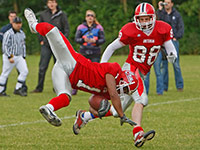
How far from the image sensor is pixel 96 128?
6609mm

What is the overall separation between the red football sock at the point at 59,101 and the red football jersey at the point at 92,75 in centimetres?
19

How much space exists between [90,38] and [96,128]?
4076 mm

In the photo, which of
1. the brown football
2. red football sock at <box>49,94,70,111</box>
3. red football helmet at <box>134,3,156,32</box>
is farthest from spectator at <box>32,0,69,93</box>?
red football sock at <box>49,94,70,111</box>

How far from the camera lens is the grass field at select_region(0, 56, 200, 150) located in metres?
5.49

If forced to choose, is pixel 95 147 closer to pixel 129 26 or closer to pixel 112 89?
pixel 112 89

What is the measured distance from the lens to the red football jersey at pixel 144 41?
6242mm

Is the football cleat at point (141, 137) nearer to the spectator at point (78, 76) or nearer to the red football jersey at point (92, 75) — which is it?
the spectator at point (78, 76)

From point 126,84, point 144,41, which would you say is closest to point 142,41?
point 144,41

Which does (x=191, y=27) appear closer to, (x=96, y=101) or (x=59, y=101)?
(x=96, y=101)

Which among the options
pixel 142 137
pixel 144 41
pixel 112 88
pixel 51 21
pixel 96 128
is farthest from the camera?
pixel 51 21

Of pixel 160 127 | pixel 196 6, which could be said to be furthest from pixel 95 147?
pixel 196 6

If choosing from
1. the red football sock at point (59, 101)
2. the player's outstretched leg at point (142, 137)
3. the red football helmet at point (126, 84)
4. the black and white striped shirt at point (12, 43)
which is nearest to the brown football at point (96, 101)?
the red football helmet at point (126, 84)

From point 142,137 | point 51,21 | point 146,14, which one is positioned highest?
point 146,14

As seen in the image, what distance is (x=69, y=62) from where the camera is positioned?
17.5 feet
